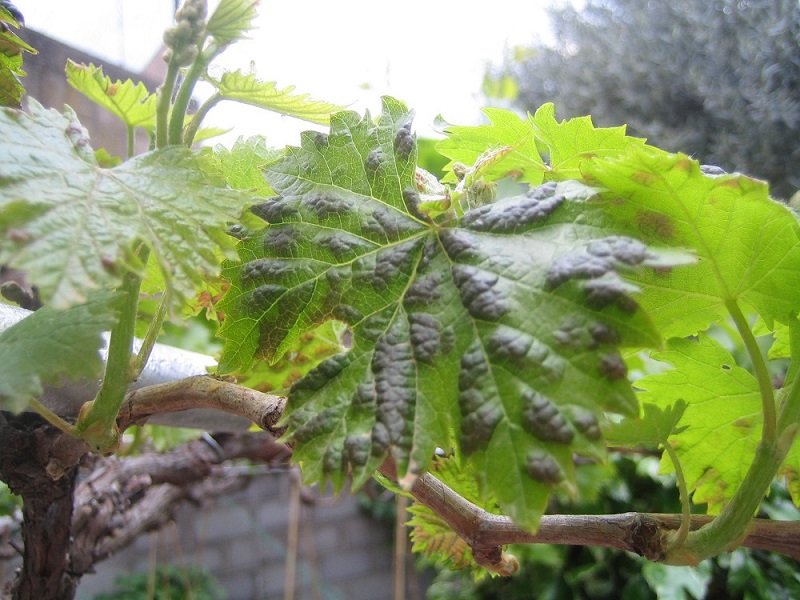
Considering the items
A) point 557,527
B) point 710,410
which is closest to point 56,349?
point 557,527

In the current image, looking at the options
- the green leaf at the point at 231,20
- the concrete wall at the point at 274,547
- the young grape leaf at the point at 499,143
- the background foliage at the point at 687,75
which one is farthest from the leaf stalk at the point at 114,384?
the concrete wall at the point at 274,547

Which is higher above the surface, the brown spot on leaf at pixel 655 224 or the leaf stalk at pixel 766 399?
the brown spot on leaf at pixel 655 224

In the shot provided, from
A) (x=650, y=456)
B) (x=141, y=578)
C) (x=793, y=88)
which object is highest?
(x=793, y=88)

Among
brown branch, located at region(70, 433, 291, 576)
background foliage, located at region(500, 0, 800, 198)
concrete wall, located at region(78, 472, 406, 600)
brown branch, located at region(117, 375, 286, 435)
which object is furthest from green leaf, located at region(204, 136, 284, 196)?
concrete wall, located at region(78, 472, 406, 600)

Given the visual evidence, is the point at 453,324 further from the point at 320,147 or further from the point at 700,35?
the point at 700,35

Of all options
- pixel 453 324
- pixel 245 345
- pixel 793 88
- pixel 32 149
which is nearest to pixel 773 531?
pixel 453 324

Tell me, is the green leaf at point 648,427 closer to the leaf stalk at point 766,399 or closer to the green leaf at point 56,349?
the leaf stalk at point 766,399
